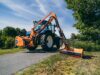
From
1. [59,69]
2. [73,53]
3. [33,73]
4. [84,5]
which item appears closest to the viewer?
[33,73]

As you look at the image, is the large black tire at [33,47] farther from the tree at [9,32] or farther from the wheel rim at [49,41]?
the tree at [9,32]

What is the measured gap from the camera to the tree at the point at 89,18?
27.9m

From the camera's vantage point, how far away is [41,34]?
806 inches

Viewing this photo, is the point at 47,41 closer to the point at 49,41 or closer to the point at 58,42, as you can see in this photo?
the point at 49,41

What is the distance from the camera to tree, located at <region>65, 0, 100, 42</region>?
27859mm

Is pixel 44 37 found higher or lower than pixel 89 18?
lower

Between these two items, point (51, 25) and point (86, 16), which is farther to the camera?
point (86, 16)

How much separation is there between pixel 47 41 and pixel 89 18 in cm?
1017

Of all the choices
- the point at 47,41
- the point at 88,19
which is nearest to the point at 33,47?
the point at 47,41

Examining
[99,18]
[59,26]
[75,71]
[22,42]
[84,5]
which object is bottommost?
[75,71]

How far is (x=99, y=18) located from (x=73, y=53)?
40.0 ft

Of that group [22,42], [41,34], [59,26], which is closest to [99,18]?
[59,26]

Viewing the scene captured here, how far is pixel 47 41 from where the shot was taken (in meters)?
20.3

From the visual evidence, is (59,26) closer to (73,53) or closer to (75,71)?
(73,53)
